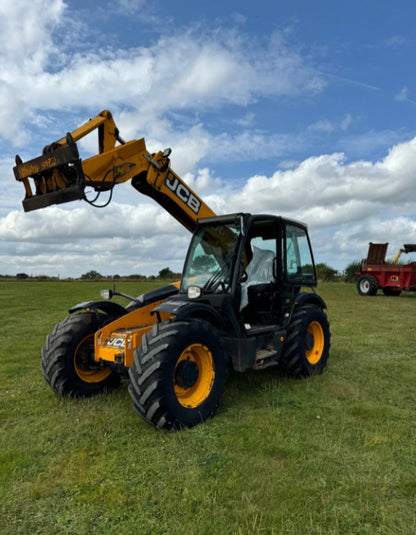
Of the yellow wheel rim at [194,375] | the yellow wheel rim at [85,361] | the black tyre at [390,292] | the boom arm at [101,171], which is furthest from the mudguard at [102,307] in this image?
the black tyre at [390,292]

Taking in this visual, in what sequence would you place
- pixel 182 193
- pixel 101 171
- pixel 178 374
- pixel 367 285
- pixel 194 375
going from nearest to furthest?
pixel 178 374 < pixel 194 375 < pixel 101 171 < pixel 182 193 < pixel 367 285

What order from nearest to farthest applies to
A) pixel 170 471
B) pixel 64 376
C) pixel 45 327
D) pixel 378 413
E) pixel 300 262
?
pixel 170 471
pixel 378 413
pixel 64 376
pixel 300 262
pixel 45 327

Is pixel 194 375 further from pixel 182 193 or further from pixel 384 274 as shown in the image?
pixel 384 274

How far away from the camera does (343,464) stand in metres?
3.58

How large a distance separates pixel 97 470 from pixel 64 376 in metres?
1.86

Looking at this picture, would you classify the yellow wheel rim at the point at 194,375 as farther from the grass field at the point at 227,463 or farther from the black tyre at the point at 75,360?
the black tyre at the point at 75,360

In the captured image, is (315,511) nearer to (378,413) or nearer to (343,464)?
(343,464)

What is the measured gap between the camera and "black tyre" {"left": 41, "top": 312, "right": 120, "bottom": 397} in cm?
510

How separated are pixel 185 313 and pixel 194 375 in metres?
0.69

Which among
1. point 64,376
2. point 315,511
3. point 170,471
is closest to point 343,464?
point 315,511

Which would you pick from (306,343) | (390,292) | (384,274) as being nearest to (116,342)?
Answer: (306,343)

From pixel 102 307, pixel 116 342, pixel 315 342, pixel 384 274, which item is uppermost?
pixel 384 274

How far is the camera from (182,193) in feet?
19.1

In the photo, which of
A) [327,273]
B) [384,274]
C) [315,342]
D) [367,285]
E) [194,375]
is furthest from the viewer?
[327,273]
